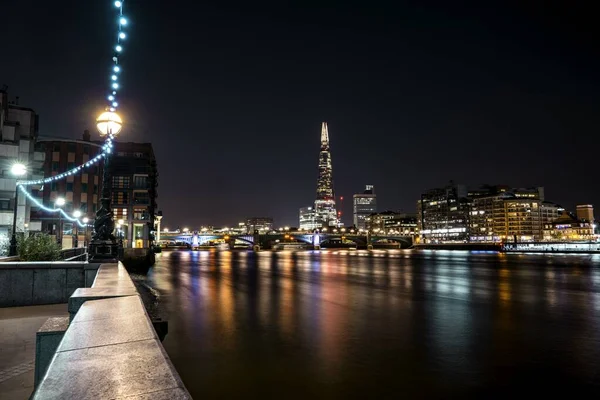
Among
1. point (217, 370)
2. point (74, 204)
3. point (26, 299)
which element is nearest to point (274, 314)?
point (217, 370)

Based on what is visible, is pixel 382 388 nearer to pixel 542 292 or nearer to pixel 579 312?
pixel 579 312

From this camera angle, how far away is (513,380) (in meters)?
11.4

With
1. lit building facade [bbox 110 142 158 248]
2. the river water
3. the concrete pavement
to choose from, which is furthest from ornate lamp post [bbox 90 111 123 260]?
lit building facade [bbox 110 142 158 248]

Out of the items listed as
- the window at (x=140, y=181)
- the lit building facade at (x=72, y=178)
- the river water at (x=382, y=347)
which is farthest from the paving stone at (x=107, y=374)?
the window at (x=140, y=181)

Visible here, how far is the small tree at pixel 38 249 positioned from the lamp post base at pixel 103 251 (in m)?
2.21

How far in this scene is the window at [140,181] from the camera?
9606cm

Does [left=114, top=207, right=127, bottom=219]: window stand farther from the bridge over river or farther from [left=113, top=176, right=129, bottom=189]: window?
the bridge over river

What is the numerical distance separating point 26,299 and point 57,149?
78.5m

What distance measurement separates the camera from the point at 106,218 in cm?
2005

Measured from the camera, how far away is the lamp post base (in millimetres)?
18875

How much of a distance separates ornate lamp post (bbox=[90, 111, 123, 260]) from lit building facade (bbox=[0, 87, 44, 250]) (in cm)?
2820

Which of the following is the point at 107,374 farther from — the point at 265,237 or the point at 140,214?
the point at 265,237

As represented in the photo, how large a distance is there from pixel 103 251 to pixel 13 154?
34456 mm

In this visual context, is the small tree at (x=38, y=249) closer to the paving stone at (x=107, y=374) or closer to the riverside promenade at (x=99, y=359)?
the riverside promenade at (x=99, y=359)
